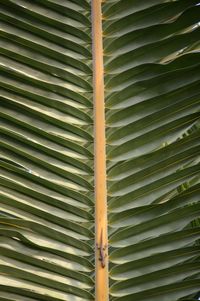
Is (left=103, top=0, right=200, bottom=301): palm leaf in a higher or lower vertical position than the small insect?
higher

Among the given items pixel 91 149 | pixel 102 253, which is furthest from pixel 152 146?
pixel 102 253

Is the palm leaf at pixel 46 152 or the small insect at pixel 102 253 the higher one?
the palm leaf at pixel 46 152

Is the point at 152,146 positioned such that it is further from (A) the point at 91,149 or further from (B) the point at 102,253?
(B) the point at 102,253

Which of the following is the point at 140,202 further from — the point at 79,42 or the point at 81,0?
the point at 81,0

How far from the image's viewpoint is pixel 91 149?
52.9 inches

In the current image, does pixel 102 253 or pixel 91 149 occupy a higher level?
pixel 91 149

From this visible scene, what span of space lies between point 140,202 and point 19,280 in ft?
0.96

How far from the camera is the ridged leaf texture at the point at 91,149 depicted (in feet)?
3.81

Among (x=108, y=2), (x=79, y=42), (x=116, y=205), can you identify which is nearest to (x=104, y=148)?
(x=116, y=205)

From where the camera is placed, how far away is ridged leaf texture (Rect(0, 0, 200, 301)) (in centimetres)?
116

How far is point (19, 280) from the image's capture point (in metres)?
1.15

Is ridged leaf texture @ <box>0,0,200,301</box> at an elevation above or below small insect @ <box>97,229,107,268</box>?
above

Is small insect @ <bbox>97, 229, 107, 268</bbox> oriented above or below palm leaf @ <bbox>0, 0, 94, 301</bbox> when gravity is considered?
below

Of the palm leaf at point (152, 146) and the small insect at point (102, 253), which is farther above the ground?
the palm leaf at point (152, 146)
